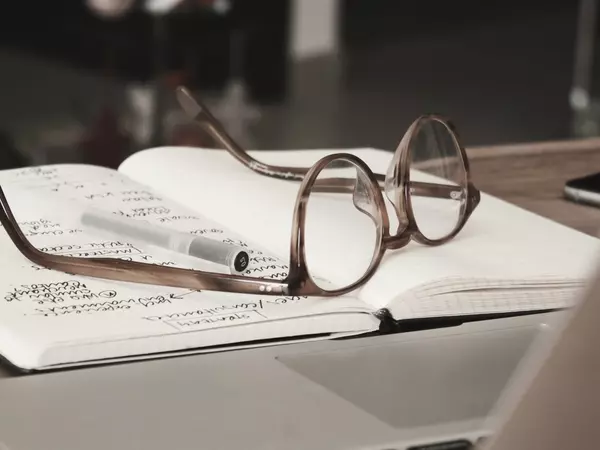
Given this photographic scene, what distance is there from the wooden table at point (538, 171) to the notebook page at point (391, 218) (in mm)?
52

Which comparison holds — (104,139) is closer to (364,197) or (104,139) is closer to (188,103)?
(188,103)

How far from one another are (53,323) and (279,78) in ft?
10.0

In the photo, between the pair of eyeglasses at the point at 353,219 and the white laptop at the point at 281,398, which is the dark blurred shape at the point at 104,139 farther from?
the white laptop at the point at 281,398

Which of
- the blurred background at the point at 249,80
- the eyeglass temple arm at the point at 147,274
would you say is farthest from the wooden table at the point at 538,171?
the blurred background at the point at 249,80

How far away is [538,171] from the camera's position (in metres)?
0.77

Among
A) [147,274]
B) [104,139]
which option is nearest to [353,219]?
[147,274]

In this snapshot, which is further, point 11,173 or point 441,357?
point 11,173

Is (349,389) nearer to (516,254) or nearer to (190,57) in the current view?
(516,254)

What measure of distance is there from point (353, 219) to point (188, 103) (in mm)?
243

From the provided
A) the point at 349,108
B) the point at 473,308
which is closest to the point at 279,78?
the point at 349,108

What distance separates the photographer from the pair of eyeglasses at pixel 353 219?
497 millimetres

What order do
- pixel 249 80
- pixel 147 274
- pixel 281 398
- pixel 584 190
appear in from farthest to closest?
pixel 249 80 < pixel 584 190 < pixel 147 274 < pixel 281 398

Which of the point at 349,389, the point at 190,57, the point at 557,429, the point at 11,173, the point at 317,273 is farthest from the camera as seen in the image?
the point at 190,57

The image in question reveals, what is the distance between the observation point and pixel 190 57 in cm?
327
